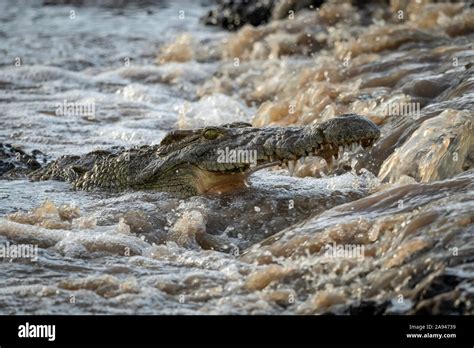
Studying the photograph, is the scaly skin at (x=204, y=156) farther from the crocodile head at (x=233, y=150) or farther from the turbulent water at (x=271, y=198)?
the turbulent water at (x=271, y=198)

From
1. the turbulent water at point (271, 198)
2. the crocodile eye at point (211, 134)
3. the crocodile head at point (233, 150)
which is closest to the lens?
the turbulent water at point (271, 198)

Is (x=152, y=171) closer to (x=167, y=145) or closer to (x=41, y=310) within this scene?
(x=167, y=145)

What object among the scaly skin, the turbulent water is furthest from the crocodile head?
the turbulent water

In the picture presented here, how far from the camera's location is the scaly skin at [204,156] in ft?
25.1

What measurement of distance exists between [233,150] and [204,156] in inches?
11.9

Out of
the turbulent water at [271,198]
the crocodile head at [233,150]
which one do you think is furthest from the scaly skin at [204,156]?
the turbulent water at [271,198]

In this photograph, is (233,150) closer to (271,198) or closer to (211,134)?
(211,134)

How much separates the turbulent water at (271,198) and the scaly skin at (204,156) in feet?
0.50

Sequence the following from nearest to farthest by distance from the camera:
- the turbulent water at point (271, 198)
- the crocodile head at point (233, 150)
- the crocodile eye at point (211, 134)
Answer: the turbulent water at point (271, 198), the crocodile head at point (233, 150), the crocodile eye at point (211, 134)

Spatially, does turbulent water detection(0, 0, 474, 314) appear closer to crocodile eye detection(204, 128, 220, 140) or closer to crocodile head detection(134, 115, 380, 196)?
crocodile head detection(134, 115, 380, 196)

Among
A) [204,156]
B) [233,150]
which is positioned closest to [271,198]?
[233,150]

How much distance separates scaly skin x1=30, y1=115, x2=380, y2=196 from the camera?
765 centimetres
